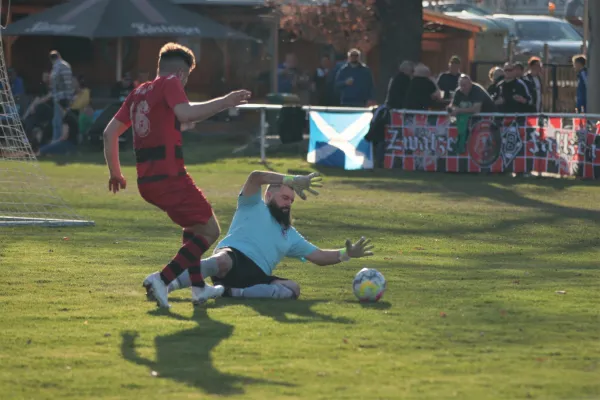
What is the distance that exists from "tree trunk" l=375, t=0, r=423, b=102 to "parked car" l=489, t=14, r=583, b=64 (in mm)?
10796

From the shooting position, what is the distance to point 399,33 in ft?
93.2

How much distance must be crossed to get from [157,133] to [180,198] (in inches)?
18.5

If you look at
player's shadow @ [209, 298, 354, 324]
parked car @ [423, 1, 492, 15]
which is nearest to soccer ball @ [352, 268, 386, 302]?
player's shadow @ [209, 298, 354, 324]

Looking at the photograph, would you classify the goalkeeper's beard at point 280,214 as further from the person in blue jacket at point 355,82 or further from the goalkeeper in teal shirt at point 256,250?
the person in blue jacket at point 355,82

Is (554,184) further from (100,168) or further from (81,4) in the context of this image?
(81,4)

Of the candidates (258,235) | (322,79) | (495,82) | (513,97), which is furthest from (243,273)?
(322,79)

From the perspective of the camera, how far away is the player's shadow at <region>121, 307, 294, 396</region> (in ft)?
22.1

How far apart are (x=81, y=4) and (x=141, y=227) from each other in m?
17.5

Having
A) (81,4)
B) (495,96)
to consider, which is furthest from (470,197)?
(81,4)

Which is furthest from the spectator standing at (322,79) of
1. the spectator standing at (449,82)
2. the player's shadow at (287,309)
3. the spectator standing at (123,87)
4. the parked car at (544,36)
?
the player's shadow at (287,309)

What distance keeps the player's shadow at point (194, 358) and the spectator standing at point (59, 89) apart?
786 inches

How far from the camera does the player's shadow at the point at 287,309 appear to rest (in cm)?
865

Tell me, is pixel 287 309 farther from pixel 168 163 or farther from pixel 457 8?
pixel 457 8

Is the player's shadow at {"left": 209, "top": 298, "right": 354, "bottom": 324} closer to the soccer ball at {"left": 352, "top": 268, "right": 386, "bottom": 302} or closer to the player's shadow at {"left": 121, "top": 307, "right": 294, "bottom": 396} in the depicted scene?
the soccer ball at {"left": 352, "top": 268, "right": 386, "bottom": 302}
